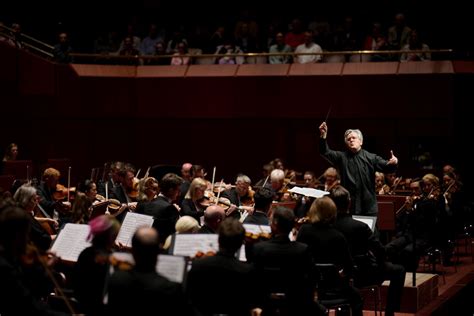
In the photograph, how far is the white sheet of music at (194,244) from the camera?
224 inches

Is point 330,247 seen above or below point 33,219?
below

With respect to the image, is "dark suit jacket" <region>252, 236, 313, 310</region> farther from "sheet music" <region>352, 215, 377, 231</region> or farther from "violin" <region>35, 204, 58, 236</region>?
"violin" <region>35, 204, 58, 236</region>

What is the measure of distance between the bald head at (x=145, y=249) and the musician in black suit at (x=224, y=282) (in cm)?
58

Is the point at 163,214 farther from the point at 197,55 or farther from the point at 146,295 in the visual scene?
the point at 197,55

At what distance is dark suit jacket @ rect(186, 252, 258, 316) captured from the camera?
521cm

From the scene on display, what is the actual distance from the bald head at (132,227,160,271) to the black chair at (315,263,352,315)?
1.85m

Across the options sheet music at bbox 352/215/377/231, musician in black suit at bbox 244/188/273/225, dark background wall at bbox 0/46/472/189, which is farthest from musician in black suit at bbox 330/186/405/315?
dark background wall at bbox 0/46/472/189

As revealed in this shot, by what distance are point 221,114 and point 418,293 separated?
8.28 metres

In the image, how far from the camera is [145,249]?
468cm

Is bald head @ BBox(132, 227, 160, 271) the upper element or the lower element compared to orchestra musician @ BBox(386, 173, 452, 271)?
upper

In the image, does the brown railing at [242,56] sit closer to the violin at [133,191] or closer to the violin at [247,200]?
the violin at [133,191]

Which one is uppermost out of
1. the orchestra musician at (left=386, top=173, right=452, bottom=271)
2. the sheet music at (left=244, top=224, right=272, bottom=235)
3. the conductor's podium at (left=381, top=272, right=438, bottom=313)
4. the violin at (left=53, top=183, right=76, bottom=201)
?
the sheet music at (left=244, top=224, right=272, bottom=235)

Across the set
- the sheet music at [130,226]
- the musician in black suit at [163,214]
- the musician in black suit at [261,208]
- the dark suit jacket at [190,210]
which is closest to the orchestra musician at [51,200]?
the dark suit jacket at [190,210]

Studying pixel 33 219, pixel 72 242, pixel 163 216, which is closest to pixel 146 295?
pixel 72 242
